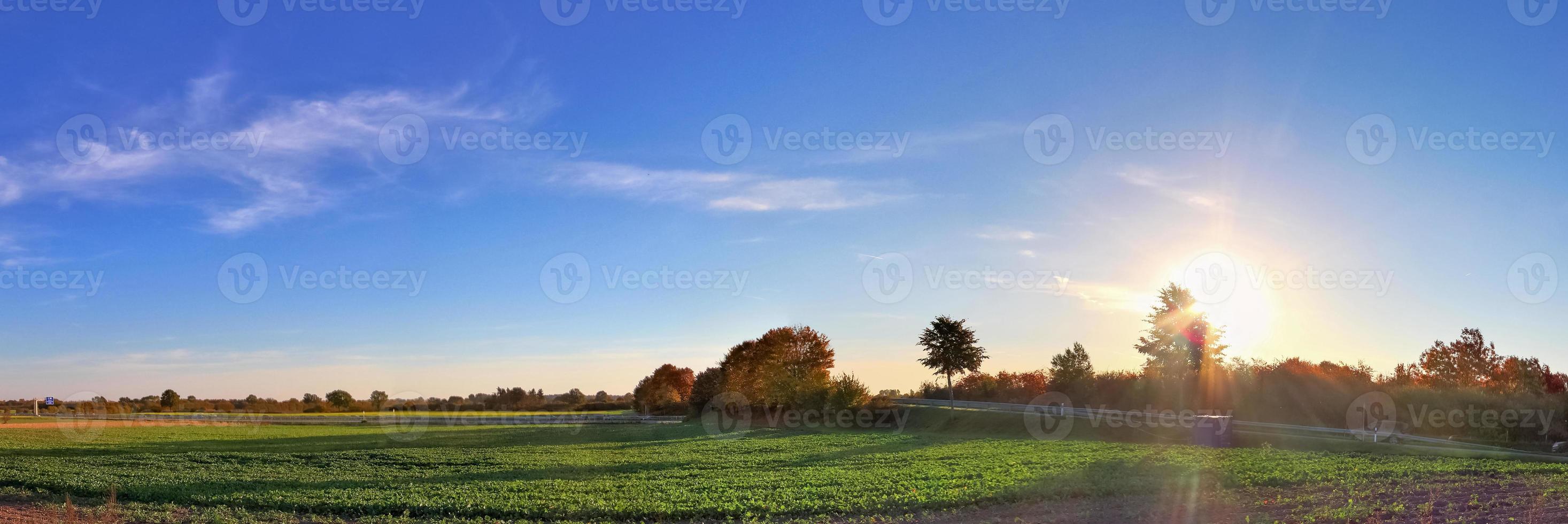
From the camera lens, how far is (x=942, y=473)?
85.7ft

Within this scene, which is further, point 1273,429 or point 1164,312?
point 1164,312

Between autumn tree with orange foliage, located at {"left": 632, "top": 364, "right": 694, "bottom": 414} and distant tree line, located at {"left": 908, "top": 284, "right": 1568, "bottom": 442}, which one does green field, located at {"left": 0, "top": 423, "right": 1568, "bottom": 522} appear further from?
autumn tree with orange foliage, located at {"left": 632, "top": 364, "right": 694, "bottom": 414}

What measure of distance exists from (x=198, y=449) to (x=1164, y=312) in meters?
63.5

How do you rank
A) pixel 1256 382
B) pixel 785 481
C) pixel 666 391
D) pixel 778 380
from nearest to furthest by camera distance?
pixel 785 481 < pixel 1256 382 < pixel 778 380 < pixel 666 391

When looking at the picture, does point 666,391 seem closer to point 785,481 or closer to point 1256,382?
point 1256,382

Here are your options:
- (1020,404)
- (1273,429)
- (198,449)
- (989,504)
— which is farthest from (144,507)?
(1020,404)

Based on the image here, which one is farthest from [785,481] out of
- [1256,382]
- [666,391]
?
[666,391]

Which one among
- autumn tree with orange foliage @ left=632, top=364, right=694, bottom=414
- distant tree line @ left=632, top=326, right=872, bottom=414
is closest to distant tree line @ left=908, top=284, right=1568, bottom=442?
distant tree line @ left=632, top=326, right=872, bottom=414

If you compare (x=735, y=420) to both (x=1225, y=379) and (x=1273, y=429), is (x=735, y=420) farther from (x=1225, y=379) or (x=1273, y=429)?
(x=1273, y=429)

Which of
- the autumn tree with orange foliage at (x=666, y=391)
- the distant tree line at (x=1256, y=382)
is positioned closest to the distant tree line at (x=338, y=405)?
the autumn tree with orange foliage at (x=666, y=391)

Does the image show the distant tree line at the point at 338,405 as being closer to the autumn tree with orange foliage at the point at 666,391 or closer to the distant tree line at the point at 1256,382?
the autumn tree with orange foliage at the point at 666,391

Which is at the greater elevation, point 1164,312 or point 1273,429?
point 1164,312

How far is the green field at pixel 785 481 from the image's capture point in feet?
65.1

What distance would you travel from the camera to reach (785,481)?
81.9 ft
